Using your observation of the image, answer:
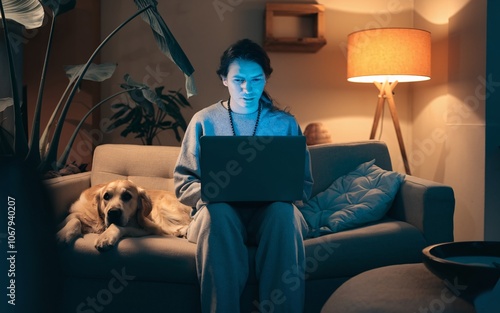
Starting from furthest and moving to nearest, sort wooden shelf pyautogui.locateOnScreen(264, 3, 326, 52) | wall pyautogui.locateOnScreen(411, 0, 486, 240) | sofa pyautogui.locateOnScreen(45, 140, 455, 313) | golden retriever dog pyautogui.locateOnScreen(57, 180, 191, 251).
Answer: wooden shelf pyautogui.locateOnScreen(264, 3, 326, 52), wall pyautogui.locateOnScreen(411, 0, 486, 240), golden retriever dog pyautogui.locateOnScreen(57, 180, 191, 251), sofa pyautogui.locateOnScreen(45, 140, 455, 313)

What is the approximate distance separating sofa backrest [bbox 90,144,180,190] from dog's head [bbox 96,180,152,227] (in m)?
0.32

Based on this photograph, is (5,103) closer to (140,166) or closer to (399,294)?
(140,166)

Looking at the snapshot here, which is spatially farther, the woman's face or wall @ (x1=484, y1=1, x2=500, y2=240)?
wall @ (x1=484, y1=1, x2=500, y2=240)

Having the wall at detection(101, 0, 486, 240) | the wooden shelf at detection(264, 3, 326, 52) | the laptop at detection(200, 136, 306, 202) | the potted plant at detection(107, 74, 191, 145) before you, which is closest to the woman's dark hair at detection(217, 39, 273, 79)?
the laptop at detection(200, 136, 306, 202)

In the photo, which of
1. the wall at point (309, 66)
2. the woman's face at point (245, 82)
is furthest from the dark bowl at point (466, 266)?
the wall at point (309, 66)

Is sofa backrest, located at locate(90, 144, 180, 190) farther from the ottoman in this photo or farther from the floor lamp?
the ottoman

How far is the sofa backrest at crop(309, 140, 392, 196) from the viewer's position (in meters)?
2.60

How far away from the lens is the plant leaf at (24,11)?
171cm

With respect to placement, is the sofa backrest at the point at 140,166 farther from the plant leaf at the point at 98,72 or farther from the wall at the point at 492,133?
the wall at the point at 492,133

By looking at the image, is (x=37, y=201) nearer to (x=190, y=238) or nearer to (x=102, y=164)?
(x=190, y=238)

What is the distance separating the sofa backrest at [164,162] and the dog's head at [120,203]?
12.7 inches

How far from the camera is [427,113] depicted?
3631 mm

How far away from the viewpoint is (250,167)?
5.63 feet

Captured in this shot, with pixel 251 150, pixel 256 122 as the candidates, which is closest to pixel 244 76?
pixel 256 122
